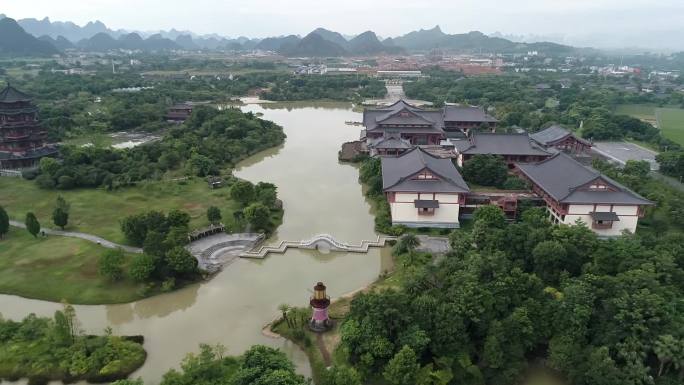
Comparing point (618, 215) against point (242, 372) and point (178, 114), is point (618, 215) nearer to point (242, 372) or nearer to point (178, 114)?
point (242, 372)

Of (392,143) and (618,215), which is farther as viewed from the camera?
(392,143)

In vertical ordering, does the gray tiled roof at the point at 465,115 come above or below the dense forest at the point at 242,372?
Answer: above

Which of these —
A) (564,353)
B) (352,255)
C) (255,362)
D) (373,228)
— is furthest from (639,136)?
(255,362)

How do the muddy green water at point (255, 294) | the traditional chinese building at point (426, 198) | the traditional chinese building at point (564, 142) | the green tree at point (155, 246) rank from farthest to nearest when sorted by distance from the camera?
the traditional chinese building at point (564, 142)
the traditional chinese building at point (426, 198)
the green tree at point (155, 246)
the muddy green water at point (255, 294)

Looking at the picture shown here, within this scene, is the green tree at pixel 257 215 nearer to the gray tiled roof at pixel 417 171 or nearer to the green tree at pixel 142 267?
the green tree at pixel 142 267

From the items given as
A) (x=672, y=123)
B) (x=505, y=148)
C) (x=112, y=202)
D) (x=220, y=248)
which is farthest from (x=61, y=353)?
(x=672, y=123)

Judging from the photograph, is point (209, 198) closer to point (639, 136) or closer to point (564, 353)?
point (564, 353)

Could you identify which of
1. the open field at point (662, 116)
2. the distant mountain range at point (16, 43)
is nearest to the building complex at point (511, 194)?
the open field at point (662, 116)
